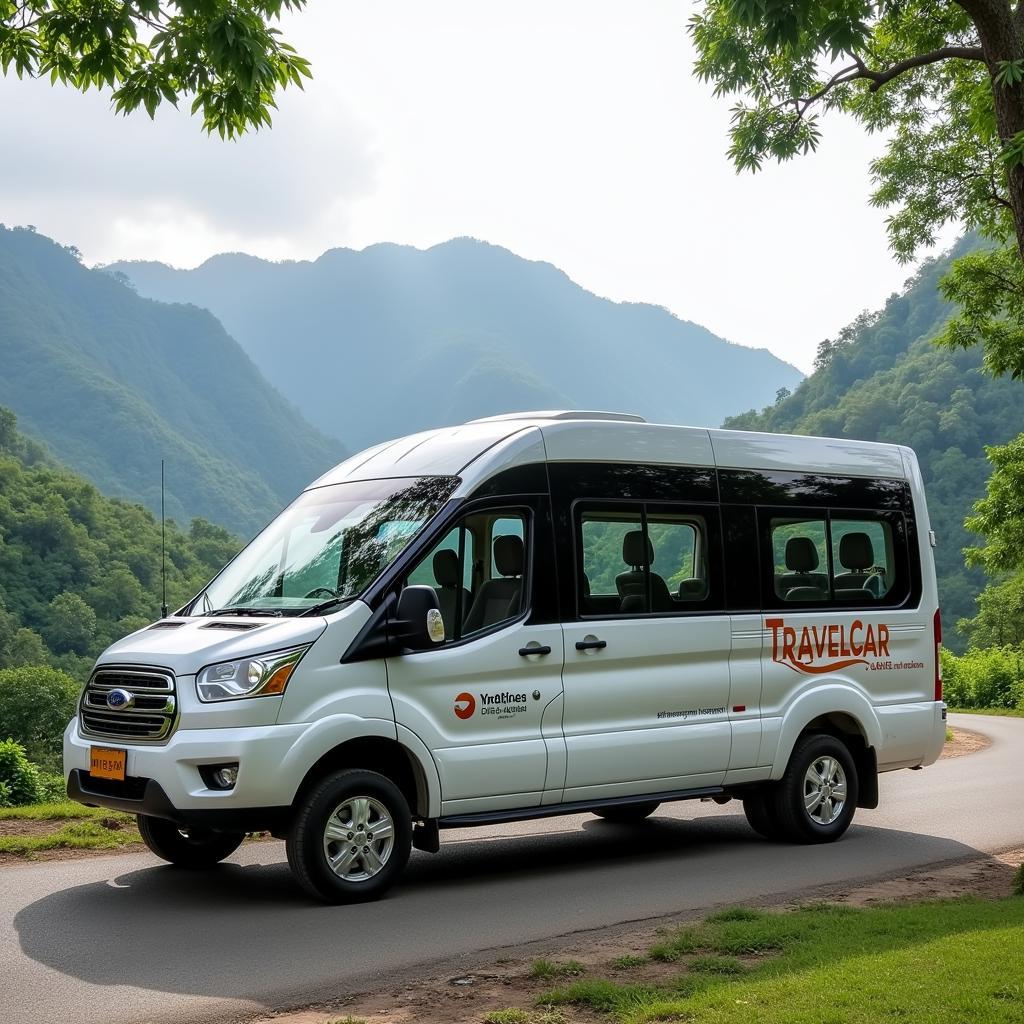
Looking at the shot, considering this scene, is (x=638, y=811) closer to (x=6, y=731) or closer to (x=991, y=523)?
(x=991, y=523)

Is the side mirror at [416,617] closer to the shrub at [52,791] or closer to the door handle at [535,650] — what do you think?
the door handle at [535,650]

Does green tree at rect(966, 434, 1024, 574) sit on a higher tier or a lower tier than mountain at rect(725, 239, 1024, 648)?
lower

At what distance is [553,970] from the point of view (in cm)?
662

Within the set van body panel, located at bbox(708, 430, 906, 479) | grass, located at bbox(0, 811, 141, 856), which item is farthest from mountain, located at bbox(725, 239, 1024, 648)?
grass, located at bbox(0, 811, 141, 856)

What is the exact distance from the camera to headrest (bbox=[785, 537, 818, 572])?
1092 centimetres

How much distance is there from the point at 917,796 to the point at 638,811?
12.9 ft

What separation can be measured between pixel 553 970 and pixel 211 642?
9.13 ft

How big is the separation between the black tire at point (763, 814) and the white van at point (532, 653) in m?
0.02

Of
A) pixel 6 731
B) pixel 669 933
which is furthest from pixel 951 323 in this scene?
pixel 6 731

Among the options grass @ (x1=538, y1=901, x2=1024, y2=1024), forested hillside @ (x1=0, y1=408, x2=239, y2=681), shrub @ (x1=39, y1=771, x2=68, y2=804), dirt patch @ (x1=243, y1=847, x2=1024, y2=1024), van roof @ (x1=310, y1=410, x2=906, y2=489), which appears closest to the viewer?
grass @ (x1=538, y1=901, x2=1024, y2=1024)

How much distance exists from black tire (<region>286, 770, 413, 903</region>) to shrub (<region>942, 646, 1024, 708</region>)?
33.8 m

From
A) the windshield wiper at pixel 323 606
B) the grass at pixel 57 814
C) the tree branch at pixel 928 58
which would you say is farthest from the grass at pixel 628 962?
the tree branch at pixel 928 58

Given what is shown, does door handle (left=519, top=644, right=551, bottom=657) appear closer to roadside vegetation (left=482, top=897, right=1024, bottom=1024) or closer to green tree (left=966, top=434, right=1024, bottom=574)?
roadside vegetation (left=482, top=897, right=1024, bottom=1024)

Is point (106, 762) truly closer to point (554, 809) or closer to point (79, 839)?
point (79, 839)
